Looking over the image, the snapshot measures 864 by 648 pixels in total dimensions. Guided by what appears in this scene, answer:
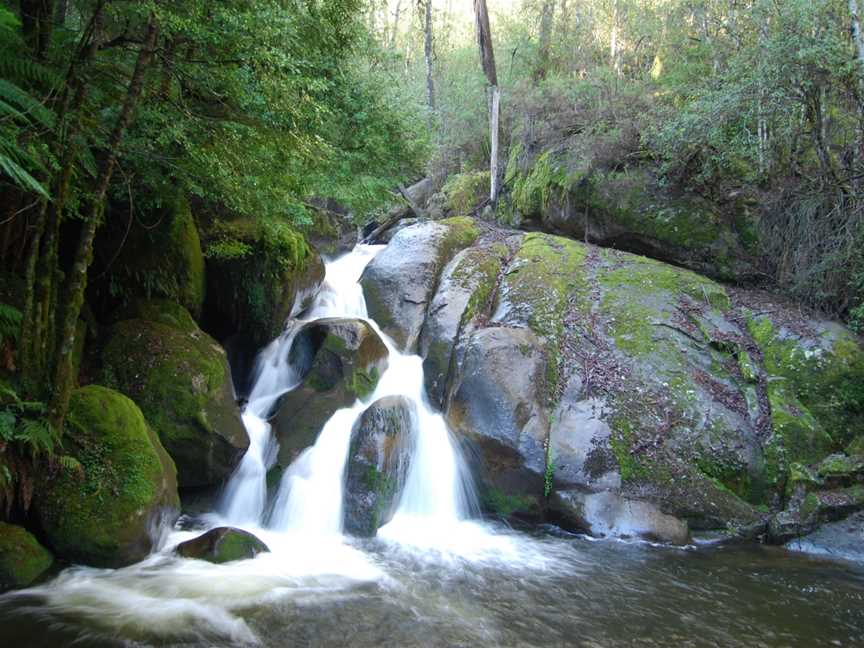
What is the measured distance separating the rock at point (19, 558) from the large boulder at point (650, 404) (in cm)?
525

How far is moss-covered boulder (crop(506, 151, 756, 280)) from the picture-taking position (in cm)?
1164

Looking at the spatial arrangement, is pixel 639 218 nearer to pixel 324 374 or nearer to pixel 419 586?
pixel 324 374

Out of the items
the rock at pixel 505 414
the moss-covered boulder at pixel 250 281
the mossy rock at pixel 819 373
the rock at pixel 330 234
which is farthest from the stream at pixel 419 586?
the rock at pixel 330 234

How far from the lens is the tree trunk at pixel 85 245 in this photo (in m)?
5.41

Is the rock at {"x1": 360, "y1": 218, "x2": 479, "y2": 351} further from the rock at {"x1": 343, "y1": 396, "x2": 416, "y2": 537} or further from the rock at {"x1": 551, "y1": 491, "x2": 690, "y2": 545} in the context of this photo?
the rock at {"x1": 551, "y1": 491, "x2": 690, "y2": 545}

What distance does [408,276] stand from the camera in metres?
11.3

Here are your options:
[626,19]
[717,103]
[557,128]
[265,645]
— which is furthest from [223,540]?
[626,19]

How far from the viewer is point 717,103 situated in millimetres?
10391

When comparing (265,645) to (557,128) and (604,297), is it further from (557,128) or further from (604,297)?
(557,128)

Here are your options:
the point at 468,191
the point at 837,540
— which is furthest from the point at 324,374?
the point at 468,191

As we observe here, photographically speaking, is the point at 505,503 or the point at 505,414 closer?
the point at 505,503

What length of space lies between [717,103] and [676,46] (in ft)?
17.2

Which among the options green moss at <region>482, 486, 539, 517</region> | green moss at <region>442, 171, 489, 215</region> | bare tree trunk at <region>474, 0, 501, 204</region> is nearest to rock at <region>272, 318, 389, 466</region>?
green moss at <region>482, 486, 539, 517</region>

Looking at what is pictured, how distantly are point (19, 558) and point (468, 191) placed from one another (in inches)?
587
